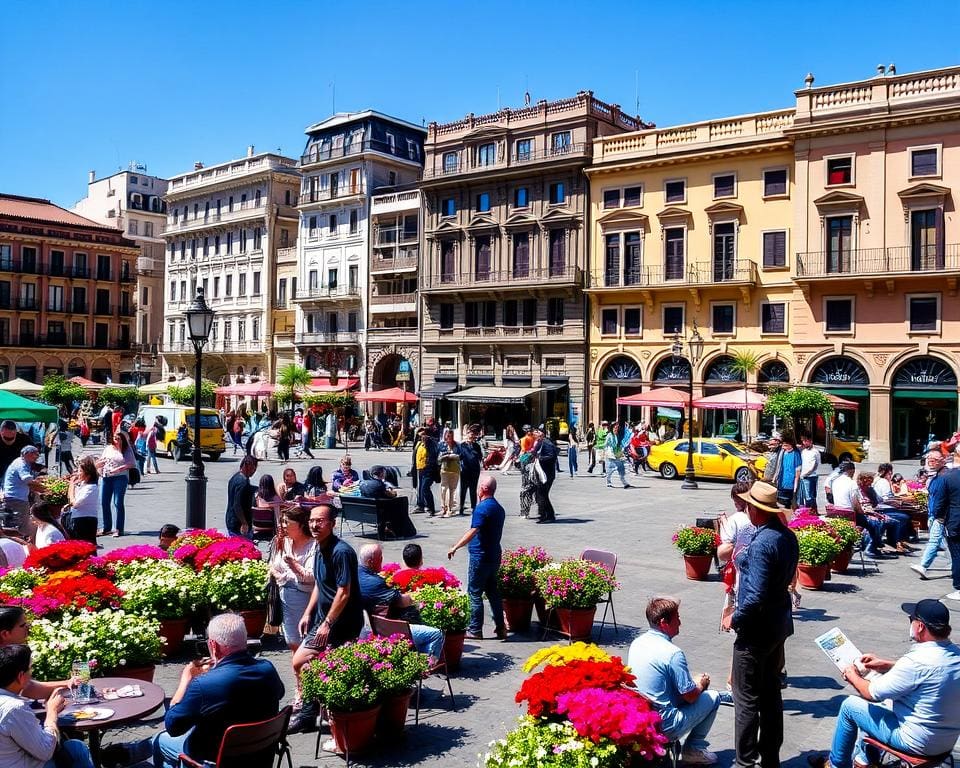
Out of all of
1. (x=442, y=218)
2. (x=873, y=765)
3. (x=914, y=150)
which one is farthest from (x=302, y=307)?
(x=873, y=765)

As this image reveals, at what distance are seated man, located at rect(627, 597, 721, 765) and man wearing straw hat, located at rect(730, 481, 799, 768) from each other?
235 mm

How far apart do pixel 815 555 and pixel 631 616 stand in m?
2.96

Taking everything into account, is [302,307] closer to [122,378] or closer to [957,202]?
[122,378]

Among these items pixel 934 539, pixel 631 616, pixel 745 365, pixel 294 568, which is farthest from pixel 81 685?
pixel 745 365

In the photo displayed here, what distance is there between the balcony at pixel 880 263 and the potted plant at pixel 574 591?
102ft

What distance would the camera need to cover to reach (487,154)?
157ft

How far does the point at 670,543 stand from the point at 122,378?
66426 mm

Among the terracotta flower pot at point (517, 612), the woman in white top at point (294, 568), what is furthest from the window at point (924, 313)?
the woman in white top at point (294, 568)

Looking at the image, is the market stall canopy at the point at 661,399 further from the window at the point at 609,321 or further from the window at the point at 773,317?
the window at the point at 609,321

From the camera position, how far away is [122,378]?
72.0 meters

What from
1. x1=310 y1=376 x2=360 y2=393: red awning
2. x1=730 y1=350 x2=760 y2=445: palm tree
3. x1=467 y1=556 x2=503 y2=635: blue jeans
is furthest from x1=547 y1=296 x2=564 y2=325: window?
x1=467 y1=556 x2=503 y2=635: blue jeans

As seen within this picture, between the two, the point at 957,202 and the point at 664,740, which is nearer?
the point at 664,740

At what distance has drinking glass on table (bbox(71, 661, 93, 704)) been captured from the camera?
5281mm

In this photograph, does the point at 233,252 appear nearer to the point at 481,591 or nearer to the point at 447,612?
the point at 481,591
